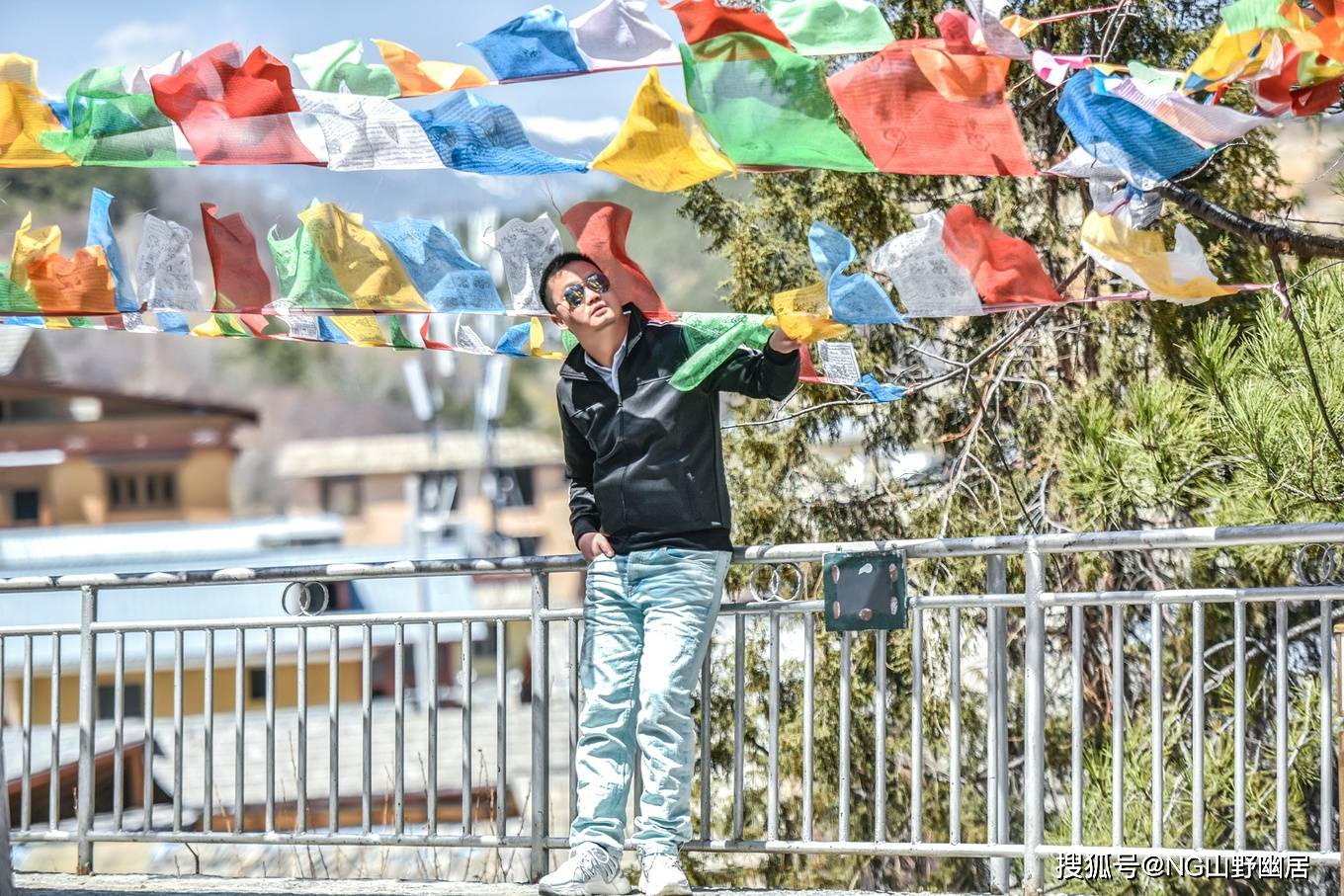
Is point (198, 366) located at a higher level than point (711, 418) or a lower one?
higher

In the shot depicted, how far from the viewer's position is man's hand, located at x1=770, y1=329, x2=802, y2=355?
12.8 feet

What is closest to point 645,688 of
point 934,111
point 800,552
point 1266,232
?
point 800,552

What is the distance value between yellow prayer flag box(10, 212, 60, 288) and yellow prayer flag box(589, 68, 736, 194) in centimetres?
191

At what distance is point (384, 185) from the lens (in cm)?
407

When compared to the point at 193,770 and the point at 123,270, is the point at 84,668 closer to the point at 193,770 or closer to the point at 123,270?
the point at 123,270

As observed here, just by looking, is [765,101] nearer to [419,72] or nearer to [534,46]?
[534,46]

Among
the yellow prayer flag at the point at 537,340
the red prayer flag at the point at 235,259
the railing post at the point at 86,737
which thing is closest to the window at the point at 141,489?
the railing post at the point at 86,737

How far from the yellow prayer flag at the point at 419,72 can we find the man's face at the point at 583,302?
68 centimetres

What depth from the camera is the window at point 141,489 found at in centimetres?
7894

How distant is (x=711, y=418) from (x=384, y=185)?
1144 millimetres

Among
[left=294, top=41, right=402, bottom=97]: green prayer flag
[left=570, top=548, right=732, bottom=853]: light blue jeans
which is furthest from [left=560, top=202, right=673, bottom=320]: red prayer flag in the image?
[left=570, top=548, right=732, bottom=853]: light blue jeans

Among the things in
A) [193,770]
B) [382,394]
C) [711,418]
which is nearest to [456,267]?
[711,418]

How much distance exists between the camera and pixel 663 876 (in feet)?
13.0

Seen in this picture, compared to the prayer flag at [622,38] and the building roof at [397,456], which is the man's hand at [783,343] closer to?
the prayer flag at [622,38]
